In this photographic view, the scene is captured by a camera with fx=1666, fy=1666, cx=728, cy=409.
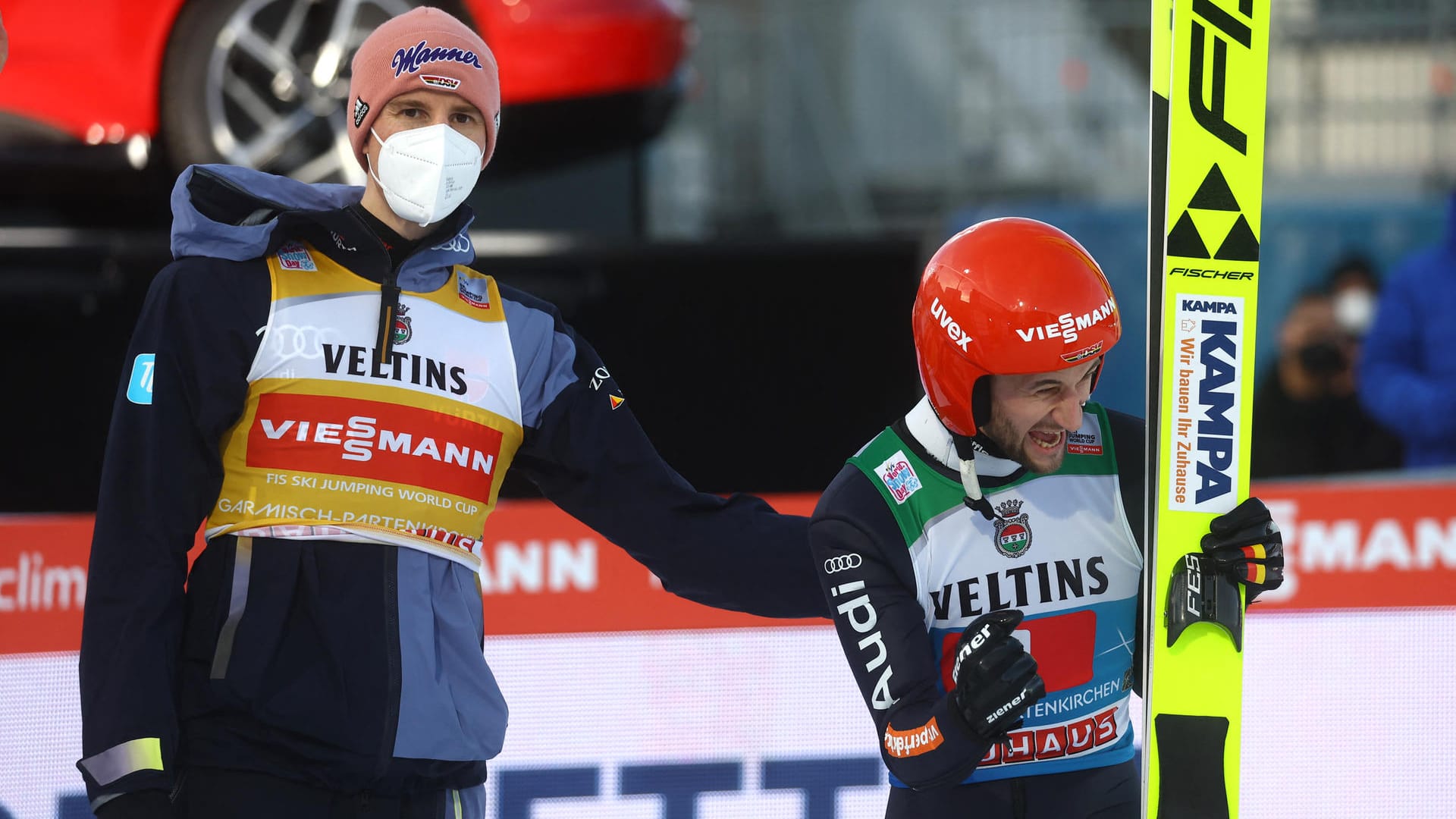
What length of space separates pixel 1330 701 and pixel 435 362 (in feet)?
7.66

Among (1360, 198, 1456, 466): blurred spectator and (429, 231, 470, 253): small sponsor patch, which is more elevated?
(1360, 198, 1456, 466): blurred spectator

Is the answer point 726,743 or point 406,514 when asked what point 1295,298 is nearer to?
point 726,743

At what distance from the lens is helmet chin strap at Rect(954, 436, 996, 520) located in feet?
8.60

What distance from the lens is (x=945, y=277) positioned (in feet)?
8.73

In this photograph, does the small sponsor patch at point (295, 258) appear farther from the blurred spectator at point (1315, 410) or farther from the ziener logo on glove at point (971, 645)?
the blurred spectator at point (1315, 410)

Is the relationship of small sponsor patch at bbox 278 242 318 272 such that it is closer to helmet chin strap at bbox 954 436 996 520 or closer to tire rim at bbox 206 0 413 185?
helmet chin strap at bbox 954 436 996 520

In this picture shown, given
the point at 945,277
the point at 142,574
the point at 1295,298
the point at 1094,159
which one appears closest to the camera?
the point at 142,574

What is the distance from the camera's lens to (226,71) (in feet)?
18.2

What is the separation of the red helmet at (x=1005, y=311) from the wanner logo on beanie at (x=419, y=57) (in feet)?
2.86

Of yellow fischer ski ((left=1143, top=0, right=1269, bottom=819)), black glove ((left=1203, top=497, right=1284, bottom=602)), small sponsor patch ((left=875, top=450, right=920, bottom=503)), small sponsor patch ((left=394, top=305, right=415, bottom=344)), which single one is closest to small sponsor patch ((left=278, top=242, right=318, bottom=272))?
small sponsor patch ((left=394, top=305, right=415, bottom=344))

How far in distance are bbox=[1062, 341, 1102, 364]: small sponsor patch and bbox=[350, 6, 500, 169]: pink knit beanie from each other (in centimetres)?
104

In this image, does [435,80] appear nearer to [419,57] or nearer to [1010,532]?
[419,57]

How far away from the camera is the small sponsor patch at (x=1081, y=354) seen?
2.54 m

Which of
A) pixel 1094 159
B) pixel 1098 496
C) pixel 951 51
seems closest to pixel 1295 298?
pixel 1094 159
